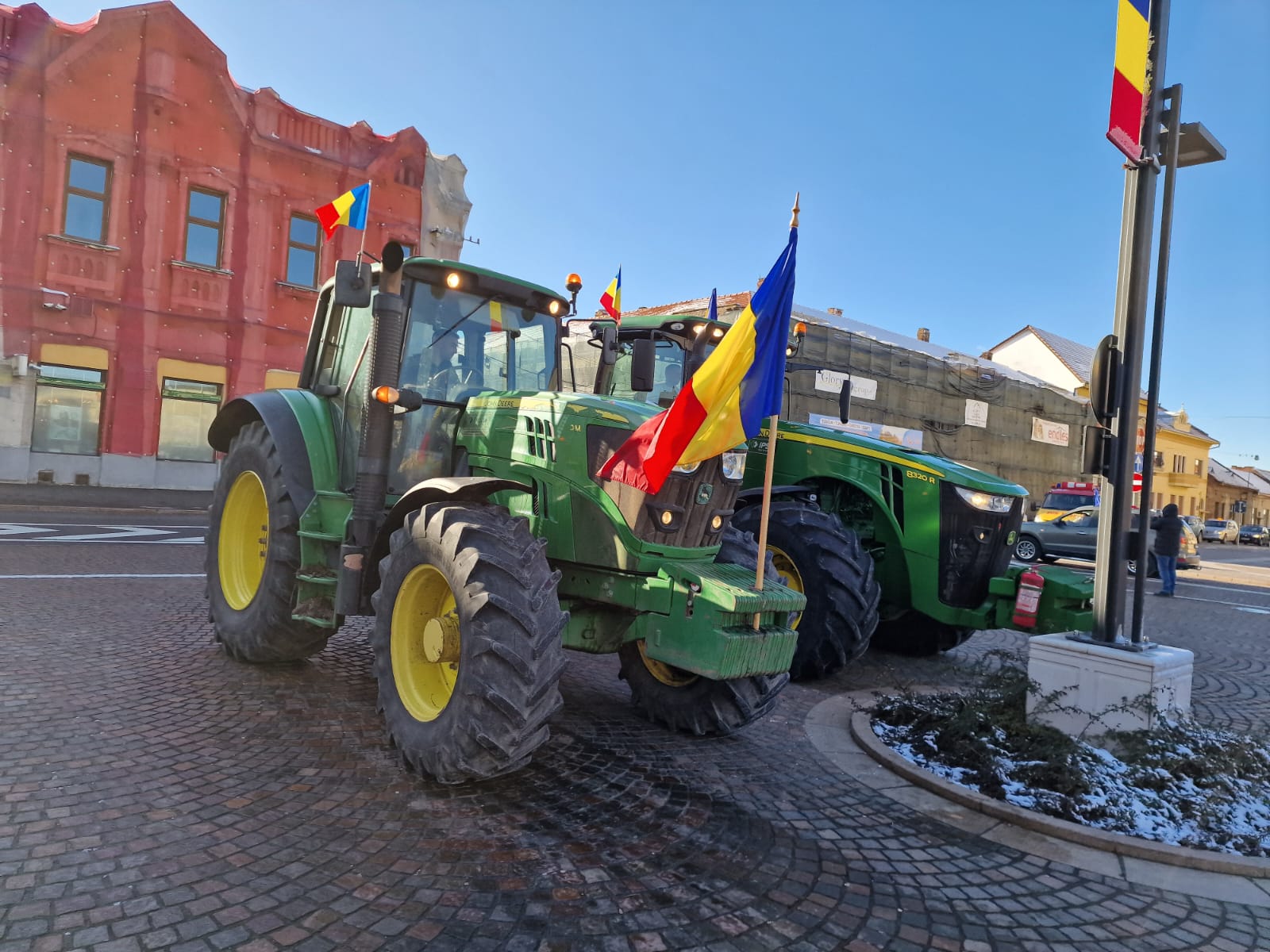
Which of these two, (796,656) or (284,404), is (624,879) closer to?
(796,656)

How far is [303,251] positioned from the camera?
2036cm

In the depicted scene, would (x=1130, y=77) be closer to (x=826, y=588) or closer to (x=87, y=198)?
(x=826, y=588)

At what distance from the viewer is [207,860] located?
114 inches

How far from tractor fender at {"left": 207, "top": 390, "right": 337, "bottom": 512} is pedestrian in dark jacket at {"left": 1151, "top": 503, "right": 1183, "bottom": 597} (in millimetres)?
13652

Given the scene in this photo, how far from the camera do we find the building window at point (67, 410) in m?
17.1

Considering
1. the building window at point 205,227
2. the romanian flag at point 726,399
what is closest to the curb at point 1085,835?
the romanian flag at point 726,399

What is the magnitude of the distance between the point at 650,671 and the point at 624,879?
6.12 feet

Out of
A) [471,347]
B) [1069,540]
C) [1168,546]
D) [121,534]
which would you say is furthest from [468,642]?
[1069,540]

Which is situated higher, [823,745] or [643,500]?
[643,500]

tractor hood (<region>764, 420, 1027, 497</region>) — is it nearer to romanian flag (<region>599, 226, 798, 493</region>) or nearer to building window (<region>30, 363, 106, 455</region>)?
romanian flag (<region>599, 226, 798, 493</region>)

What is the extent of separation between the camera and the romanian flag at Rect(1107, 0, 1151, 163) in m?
4.72

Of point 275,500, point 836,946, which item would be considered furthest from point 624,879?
point 275,500

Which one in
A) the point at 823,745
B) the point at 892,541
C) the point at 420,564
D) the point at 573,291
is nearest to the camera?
the point at 420,564

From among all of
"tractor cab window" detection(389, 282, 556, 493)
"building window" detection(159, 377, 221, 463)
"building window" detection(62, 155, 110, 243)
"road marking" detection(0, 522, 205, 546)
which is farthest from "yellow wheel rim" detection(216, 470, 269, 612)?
"building window" detection(62, 155, 110, 243)
